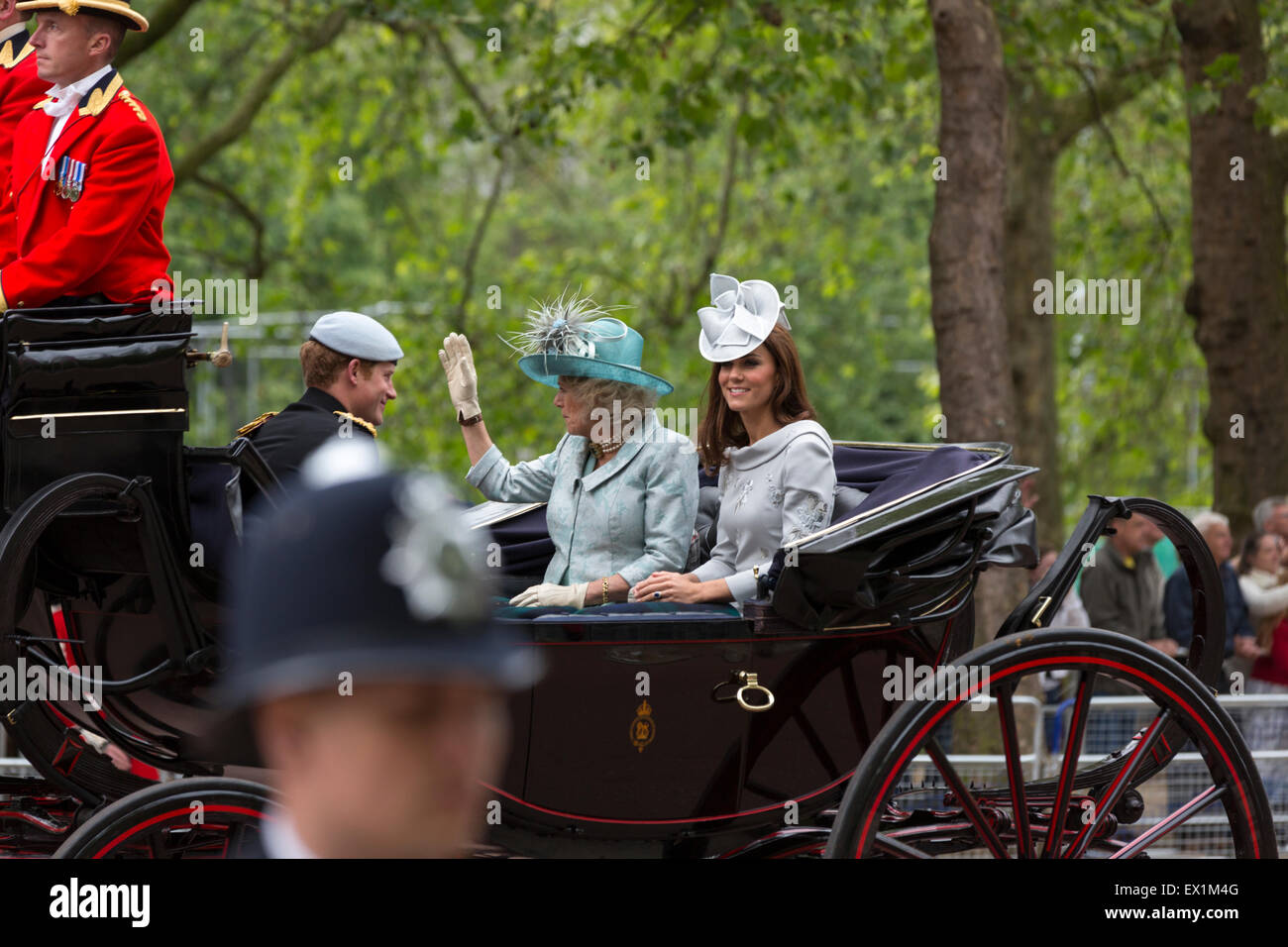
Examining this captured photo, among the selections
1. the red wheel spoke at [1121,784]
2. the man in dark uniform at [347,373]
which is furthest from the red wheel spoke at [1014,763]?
the man in dark uniform at [347,373]

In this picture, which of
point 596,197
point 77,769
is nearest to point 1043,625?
point 77,769

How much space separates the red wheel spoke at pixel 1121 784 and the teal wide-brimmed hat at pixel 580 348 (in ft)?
5.02

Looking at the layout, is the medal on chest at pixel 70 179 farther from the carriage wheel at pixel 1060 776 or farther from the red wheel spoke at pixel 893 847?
the red wheel spoke at pixel 893 847

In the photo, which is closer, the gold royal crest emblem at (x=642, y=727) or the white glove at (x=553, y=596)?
the gold royal crest emblem at (x=642, y=727)

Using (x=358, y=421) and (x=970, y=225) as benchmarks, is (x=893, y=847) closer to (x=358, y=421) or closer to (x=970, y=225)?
(x=358, y=421)

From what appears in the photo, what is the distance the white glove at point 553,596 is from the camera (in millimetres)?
3824

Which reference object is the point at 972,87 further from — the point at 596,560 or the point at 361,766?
the point at 361,766

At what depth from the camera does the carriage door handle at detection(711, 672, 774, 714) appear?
11.2 feet

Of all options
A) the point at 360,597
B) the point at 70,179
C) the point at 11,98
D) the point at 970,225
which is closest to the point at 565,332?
the point at 70,179

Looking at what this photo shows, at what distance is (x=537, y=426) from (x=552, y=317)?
32.1ft

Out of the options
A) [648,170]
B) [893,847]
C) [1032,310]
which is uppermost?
[648,170]

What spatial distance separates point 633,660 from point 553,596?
55 centimetres

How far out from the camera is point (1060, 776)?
3217mm
